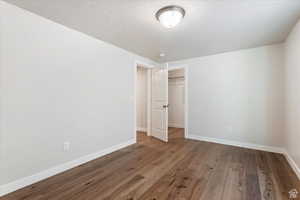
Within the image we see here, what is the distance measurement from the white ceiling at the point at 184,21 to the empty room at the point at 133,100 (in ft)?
0.06

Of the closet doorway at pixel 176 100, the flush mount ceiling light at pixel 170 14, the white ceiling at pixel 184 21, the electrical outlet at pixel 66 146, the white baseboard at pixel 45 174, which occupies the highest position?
the white ceiling at pixel 184 21

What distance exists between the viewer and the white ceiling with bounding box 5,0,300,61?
68.7 inches

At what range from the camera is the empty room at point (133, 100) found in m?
1.76

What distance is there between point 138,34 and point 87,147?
2317mm

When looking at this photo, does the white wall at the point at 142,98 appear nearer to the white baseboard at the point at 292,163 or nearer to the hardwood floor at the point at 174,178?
the hardwood floor at the point at 174,178

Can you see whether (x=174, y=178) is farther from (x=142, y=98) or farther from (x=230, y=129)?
(x=142, y=98)

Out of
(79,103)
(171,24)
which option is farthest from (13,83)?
(171,24)

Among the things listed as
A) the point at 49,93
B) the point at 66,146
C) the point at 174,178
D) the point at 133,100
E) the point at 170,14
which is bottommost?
the point at 174,178

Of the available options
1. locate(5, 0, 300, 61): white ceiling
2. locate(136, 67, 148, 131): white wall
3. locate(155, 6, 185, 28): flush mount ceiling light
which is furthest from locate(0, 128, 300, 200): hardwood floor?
locate(5, 0, 300, 61): white ceiling

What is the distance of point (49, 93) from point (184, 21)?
2.32m

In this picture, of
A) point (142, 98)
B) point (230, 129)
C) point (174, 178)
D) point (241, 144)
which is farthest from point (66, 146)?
point (241, 144)

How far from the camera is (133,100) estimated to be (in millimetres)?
3656

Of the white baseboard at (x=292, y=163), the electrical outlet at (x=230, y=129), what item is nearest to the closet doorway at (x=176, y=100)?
the electrical outlet at (x=230, y=129)

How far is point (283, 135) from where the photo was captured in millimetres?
2906
